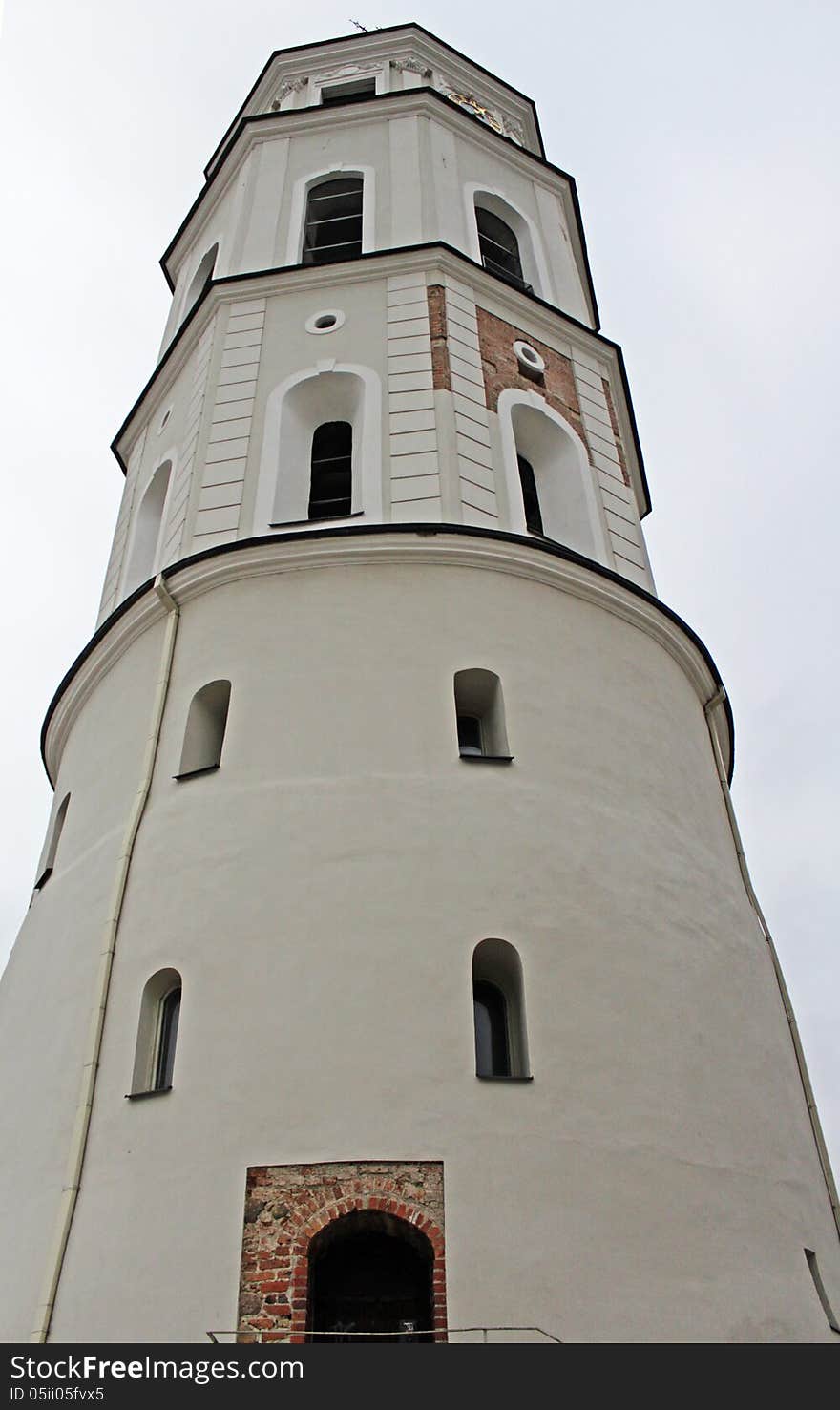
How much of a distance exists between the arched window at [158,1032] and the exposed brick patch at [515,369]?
8.13m

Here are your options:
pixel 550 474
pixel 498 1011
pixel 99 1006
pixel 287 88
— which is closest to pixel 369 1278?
pixel 498 1011

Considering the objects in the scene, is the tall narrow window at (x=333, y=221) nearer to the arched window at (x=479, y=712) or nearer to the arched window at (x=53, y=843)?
the arched window at (x=479, y=712)

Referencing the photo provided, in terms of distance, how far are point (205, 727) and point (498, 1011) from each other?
390 centimetres

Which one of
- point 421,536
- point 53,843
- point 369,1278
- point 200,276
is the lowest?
point 369,1278

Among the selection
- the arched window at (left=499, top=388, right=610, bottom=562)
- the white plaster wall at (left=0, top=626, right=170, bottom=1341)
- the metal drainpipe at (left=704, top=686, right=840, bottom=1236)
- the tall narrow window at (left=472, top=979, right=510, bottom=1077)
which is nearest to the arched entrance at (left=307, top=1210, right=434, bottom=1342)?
the tall narrow window at (left=472, top=979, right=510, bottom=1077)

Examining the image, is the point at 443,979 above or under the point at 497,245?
under

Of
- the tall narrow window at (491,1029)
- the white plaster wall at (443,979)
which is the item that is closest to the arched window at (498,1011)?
the tall narrow window at (491,1029)

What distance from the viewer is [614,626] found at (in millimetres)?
13094

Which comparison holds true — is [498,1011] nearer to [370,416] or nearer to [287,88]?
[370,416]

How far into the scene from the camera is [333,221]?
19.0 m

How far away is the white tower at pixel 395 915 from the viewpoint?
28.2ft
